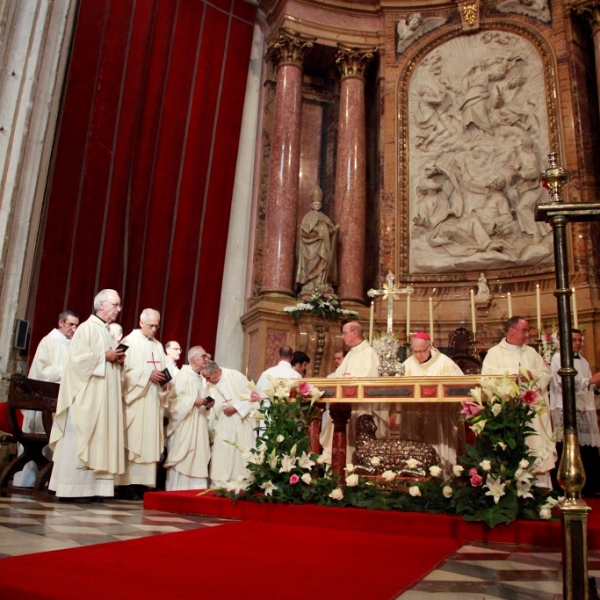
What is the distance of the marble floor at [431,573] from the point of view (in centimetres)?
256

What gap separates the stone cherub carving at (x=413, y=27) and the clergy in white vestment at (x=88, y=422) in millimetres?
8082

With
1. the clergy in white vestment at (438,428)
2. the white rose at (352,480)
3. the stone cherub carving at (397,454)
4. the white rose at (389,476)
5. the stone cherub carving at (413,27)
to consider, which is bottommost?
the white rose at (352,480)

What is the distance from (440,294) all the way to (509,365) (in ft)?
13.5

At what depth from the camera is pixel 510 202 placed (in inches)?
399

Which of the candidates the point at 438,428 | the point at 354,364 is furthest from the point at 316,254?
the point at 438,428

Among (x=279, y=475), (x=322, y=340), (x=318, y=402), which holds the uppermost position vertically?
(x=322, y=340)

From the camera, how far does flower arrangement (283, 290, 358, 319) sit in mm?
9609

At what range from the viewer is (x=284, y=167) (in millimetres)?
10578

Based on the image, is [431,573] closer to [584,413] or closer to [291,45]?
[584,413]

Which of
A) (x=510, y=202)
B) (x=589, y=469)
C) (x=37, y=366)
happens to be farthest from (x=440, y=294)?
(x=37, y=366)

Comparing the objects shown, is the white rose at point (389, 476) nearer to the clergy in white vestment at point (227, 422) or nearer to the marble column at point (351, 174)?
the clergy in white vestment at point (227, 422)

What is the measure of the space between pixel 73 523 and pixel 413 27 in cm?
1011

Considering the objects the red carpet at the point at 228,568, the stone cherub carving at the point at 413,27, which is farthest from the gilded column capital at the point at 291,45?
the red carpet at the point at 228,568

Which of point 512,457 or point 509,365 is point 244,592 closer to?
point 512,457
